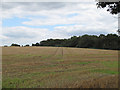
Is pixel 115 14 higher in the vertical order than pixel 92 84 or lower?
higher

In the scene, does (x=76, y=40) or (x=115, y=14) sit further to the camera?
(x=76, y=40)

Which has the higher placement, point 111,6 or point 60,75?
point 111,6

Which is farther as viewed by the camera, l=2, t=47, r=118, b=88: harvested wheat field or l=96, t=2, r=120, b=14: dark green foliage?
l=96, t=2, r=120, b=14: dark green foliage

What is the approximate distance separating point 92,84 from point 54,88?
75.3 inches

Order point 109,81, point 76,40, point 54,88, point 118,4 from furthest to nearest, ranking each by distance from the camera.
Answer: point 76,40 → point 118,4 → point 109,81 → point 54,88

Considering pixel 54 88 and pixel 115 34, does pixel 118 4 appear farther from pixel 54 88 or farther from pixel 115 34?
pixel 54 88

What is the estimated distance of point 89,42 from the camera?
8331 cm

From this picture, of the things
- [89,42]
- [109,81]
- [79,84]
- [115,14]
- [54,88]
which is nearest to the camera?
[54,88]

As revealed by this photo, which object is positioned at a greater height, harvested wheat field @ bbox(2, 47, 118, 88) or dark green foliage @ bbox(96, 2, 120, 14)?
dark green foliage @ bbox(96, 2, 120, 14)

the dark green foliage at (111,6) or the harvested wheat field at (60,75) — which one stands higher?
the dark green foliage at (111,6)

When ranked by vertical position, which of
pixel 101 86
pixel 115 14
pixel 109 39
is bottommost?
pixel 101 86

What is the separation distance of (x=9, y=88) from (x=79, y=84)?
10.2 feet

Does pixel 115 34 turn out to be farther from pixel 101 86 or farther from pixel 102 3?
pixel 101 86

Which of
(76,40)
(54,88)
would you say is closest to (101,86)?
(54,88)
